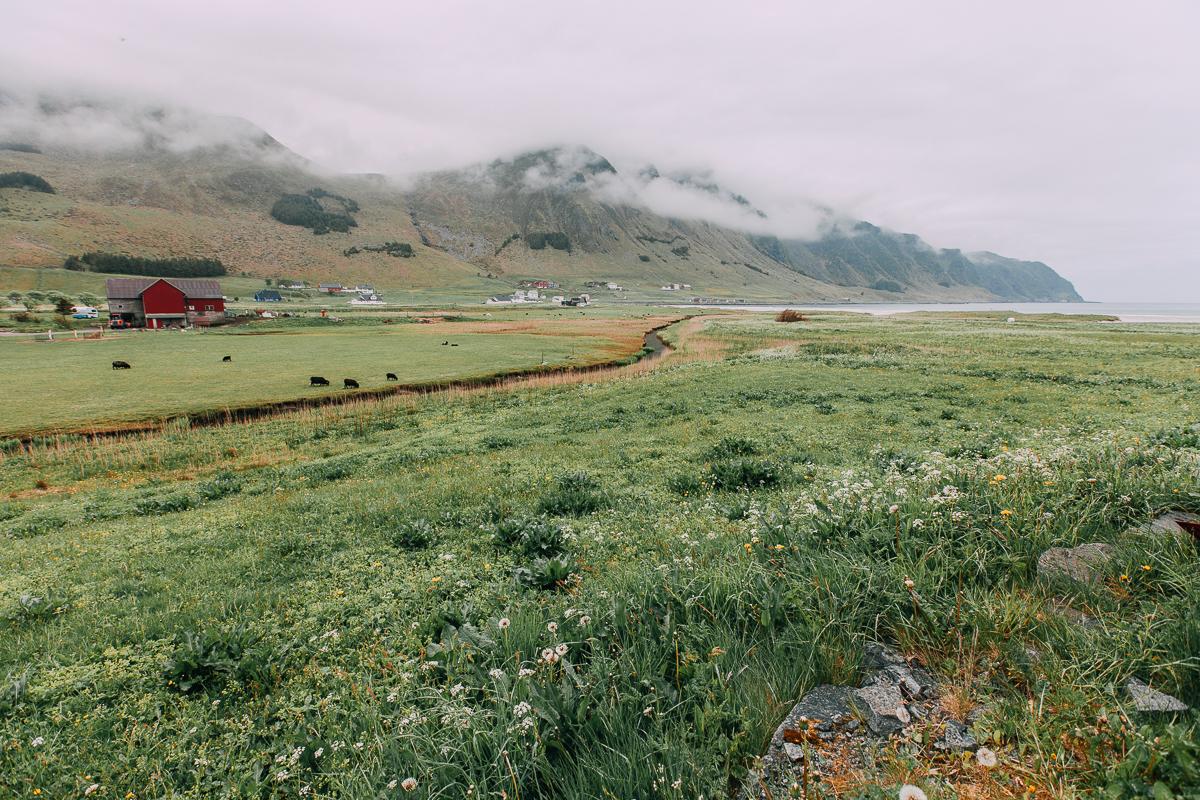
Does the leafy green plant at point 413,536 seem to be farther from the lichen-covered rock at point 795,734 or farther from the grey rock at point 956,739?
the grey rock at point 956,739

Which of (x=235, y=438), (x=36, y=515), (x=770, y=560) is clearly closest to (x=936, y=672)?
(x=770, y=560)

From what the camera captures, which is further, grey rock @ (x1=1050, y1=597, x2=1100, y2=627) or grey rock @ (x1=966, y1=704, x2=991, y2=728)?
grey rock @ (x1=1050, y1=597, x2=1100, y2=627)

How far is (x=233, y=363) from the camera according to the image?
5006 centimetres

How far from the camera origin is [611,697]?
4.06 m

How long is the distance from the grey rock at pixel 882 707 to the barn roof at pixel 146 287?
133 metres

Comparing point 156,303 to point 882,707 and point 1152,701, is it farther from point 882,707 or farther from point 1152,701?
point 1152,701

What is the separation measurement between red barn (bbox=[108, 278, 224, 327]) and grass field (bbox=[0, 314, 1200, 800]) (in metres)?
115

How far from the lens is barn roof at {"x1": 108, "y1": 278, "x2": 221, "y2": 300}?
100m

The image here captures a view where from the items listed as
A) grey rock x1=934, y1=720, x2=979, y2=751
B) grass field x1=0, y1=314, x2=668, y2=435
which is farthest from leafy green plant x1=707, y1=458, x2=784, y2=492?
grass field x1=0, y1=314, x2=668, y2=435

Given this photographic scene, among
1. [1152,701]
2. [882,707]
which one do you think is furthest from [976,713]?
[1152,701]

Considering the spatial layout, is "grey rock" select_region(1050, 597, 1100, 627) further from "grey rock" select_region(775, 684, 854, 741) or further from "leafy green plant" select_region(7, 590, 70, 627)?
"leafy green plant" select_region(7, 590, 70, 627)

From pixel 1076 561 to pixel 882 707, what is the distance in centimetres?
296

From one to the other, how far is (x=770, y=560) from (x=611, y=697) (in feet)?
8.57

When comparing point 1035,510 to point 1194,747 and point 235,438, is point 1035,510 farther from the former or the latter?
point 235,438
